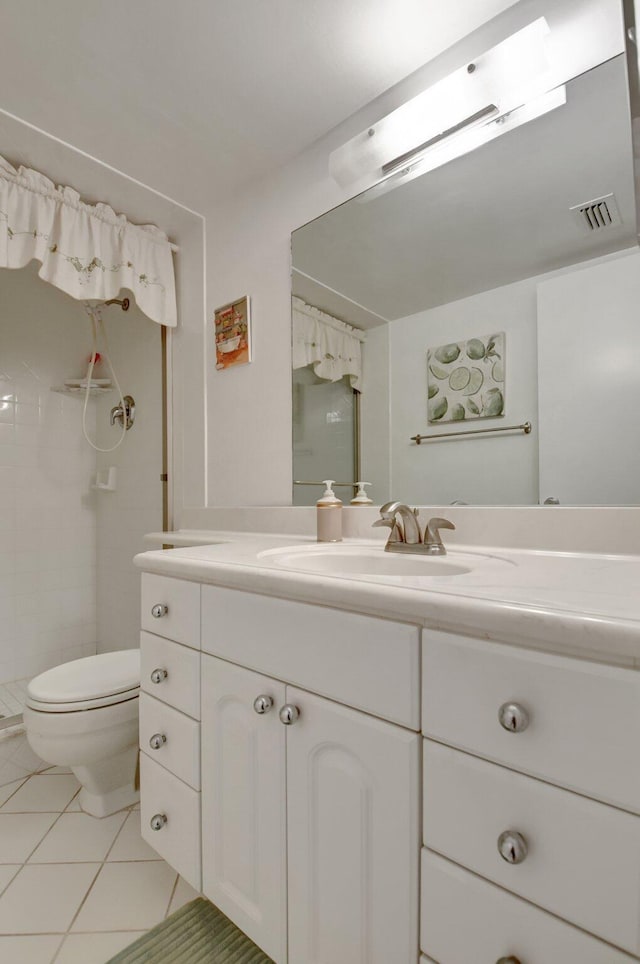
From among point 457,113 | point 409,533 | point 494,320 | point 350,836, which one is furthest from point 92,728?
point 457,113

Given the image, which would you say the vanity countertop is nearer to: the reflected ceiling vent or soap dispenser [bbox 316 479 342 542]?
soap dispenser [bbox 316 479 342 542]

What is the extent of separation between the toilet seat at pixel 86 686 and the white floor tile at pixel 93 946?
1.57 feet

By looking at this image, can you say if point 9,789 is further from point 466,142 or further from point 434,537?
point 466,142

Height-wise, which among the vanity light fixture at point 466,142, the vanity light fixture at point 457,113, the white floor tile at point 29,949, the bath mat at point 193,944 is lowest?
the white floor tile at point 29,949

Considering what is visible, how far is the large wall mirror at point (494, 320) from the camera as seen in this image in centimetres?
98

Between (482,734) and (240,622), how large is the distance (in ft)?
1.55

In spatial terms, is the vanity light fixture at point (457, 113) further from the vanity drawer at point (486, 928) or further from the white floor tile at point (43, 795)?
the white floor tile at point (43, 795)

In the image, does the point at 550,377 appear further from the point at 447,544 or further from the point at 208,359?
the point at 208,359

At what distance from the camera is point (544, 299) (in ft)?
3.49

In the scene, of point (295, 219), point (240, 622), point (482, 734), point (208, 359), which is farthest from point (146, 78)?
point (482, 734)

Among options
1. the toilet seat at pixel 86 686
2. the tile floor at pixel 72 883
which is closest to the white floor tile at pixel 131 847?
the tile floor at pixel 72 883

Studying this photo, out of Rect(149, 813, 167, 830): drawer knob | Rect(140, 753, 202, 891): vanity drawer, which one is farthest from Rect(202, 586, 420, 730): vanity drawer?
Rect(149, 813, 167, 830): drawer knob

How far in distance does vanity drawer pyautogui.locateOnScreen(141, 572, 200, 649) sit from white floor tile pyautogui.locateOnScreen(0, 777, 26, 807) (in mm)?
989

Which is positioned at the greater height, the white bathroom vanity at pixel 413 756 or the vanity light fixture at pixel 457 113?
the vanity light fixture at pixel 457 113
